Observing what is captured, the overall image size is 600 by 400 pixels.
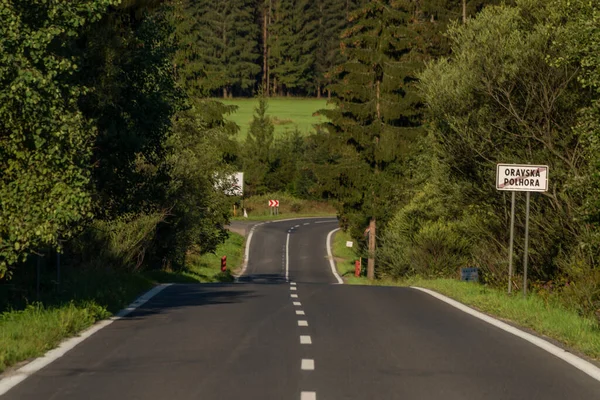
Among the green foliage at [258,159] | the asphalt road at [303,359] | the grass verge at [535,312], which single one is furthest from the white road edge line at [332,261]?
the asphalt road at [303,359]

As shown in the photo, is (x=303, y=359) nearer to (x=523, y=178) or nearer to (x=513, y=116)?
(x=523, y=178)

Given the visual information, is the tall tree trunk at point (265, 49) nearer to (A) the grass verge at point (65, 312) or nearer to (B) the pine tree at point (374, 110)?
(B) the pine tree at point (374, 110)

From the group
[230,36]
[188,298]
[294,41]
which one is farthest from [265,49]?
[188,298]

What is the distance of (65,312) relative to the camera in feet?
49.4

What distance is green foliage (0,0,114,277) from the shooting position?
13.4 meters

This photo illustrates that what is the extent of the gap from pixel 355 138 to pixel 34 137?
47.5 metres

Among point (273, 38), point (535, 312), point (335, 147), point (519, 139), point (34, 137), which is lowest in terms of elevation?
point (535, 312)

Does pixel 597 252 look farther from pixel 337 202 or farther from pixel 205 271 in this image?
pixel 337 202

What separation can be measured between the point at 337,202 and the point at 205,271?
1285 centimetres

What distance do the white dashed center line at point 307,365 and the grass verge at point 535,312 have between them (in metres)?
3.63

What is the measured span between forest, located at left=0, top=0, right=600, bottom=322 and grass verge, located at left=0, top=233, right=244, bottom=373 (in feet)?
3.08

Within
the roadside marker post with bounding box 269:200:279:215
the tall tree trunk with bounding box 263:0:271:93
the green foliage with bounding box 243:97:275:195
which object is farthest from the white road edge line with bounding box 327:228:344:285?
the tall tree trunk with bounding box 263:0:271:93

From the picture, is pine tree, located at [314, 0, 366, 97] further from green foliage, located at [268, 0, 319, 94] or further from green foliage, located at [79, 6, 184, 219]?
green foliage, located at [79, 6, 184, 219]

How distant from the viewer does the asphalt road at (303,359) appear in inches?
374
